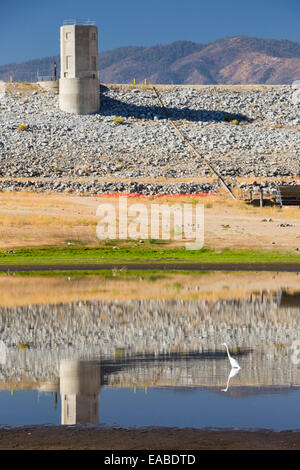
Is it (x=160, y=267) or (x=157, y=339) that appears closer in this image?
(x=157, y=339)

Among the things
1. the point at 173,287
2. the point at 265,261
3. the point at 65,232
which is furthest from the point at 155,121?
the point at 173,287

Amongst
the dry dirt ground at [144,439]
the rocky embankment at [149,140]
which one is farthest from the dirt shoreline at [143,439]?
the rocky embankment at [149,140]

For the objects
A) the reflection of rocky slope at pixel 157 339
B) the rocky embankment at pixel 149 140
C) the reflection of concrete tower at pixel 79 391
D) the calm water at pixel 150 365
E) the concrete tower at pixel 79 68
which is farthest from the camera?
the concrete tower at pixel 79 68

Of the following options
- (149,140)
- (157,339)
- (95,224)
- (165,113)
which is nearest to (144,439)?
(157,339)

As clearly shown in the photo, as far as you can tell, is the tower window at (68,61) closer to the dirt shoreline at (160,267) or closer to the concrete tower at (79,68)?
the concrete tower at (79,68)

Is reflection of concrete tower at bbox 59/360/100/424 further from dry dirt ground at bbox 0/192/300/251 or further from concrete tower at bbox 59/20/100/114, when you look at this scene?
concrete tower at bbox 59/20/100/114

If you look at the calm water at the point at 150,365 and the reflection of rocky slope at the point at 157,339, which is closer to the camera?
the calm water at the point at 150,365

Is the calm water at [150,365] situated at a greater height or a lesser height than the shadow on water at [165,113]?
lesser

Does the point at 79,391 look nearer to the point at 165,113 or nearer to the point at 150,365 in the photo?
the point at 150,365
